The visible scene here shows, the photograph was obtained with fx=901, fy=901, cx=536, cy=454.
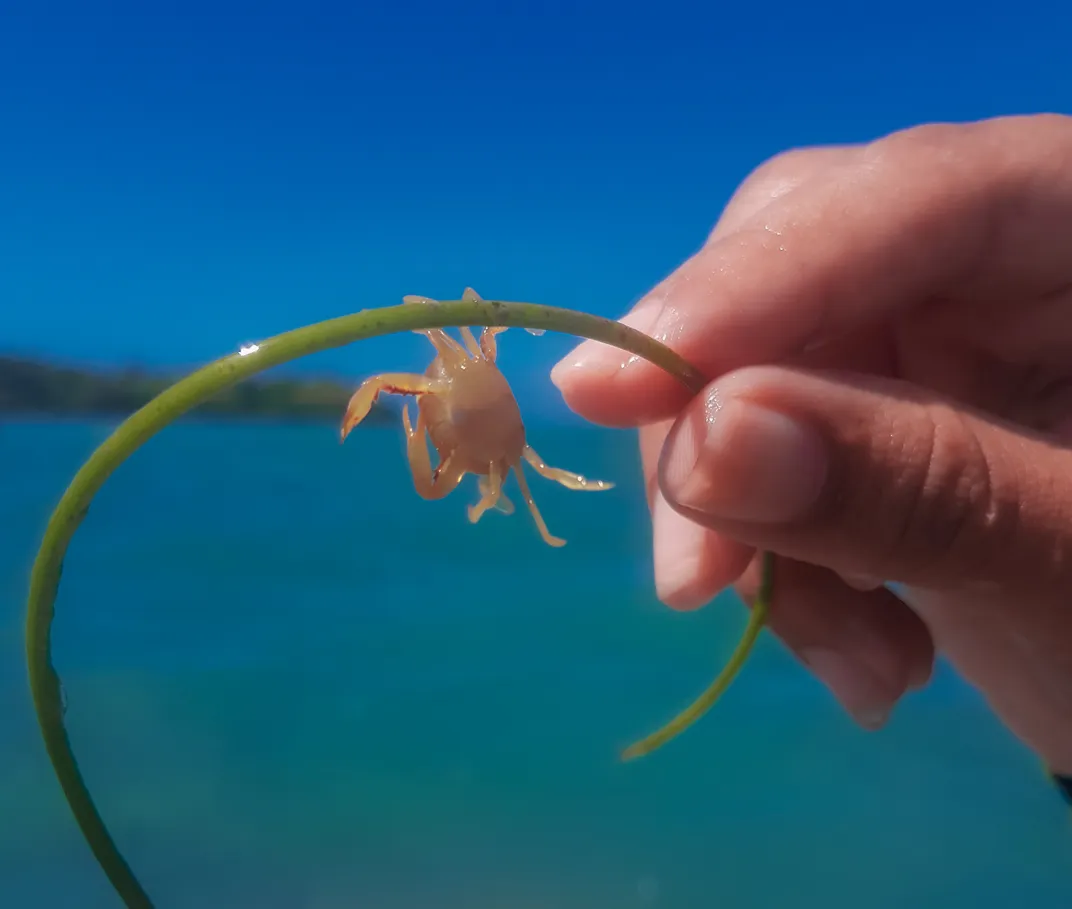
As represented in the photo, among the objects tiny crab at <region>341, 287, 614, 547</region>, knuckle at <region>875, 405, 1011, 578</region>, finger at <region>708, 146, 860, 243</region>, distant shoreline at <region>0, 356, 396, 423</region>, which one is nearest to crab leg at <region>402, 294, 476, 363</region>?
tiny crab at <region>341, 287, 614, 547</region>

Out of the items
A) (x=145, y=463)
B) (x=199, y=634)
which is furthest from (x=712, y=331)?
(x=145, y=463)

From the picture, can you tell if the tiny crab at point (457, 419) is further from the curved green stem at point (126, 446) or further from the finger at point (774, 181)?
the finger at point (774, 181)

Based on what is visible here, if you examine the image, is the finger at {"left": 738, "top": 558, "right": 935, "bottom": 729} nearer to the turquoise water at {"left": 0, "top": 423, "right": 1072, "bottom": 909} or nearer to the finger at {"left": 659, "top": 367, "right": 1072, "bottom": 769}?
the finger at {"left": 659, "top": 367, "right": 1072, "bottom": 769}

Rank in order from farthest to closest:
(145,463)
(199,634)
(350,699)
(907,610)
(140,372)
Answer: (145,463)
(140,372)
(199,634)
(350,699)
(907,610)

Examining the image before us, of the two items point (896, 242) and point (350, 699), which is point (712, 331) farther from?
point (350, 699)

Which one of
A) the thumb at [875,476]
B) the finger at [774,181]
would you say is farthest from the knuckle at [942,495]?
the finger at [774,181]

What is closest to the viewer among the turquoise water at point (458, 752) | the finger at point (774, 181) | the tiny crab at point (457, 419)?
the tiny crab at point (457, 419)

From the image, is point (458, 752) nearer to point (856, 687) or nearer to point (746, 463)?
point (856, 687)

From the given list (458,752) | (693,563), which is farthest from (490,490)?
(458,752)
